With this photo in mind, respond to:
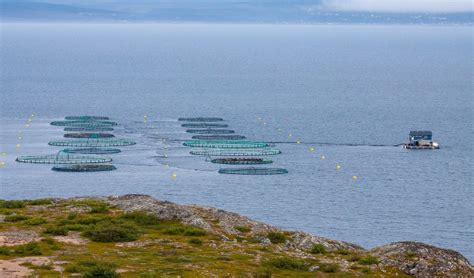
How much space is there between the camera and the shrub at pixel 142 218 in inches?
1993

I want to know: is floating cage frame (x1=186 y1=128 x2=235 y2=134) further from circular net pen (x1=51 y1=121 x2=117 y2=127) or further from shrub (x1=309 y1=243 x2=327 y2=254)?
shrub (x1=309 y1=243 x2=327 y2=254)

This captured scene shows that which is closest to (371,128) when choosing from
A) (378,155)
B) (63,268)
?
(378,155)

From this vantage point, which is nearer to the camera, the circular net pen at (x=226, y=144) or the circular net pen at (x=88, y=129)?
the circular net pen at (x=226, y=144)

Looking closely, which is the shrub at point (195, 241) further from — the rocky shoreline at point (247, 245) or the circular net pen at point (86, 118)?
the circular net pen at point (86, 118)

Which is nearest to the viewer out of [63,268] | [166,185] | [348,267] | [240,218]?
[63,268]

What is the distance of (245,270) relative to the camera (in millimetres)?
42719

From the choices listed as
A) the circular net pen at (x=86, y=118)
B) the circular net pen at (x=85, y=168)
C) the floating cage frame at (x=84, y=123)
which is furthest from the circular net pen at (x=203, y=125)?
the circular net pen at (x=85, y=168)

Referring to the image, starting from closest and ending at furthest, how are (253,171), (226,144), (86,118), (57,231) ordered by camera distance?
(57,231)
(253,171)
(226,144)
(86,118)

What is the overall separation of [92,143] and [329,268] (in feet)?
343

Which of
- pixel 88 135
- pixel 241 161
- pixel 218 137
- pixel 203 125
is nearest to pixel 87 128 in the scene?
pixel 88 135

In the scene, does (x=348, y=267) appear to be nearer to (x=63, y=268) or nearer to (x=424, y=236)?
(x=63, y=268)

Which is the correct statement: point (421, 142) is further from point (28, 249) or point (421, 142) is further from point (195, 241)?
point (28, 249)

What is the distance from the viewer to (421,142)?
14925 centimetres

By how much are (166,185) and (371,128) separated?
59.4 meters
